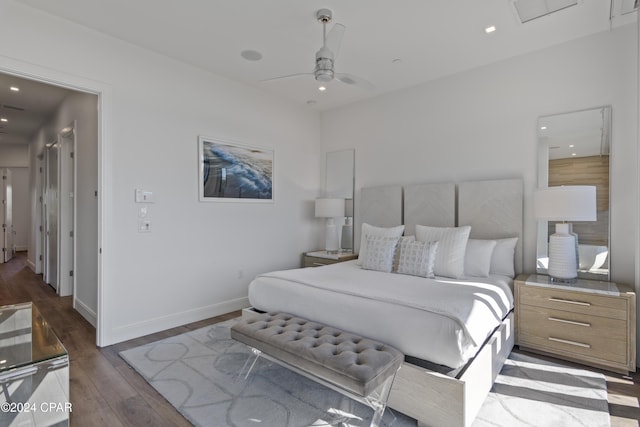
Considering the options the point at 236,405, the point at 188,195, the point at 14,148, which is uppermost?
the point at 14,148

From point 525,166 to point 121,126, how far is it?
429 cm

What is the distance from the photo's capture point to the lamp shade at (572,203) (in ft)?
9.53

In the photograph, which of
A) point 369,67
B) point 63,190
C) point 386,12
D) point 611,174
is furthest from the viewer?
point 63,190

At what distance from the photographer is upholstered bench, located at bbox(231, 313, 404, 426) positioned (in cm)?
175

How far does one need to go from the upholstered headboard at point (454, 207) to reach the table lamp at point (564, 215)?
0.40m

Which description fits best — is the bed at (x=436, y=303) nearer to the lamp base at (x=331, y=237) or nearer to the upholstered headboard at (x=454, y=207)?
the upholstered headboard at (x=454, y=207)

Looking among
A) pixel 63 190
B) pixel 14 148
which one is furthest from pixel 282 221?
pixel 14 148

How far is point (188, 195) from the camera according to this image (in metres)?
3.87

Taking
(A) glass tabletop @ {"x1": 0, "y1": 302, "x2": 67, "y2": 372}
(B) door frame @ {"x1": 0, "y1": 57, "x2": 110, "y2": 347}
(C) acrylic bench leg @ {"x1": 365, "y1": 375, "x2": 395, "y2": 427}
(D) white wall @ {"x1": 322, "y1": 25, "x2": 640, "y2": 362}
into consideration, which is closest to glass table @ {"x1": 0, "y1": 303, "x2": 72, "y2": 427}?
(A) glass tabletop @ {"x1": 0, "y1": 302, "x2": 67, "y2": 372}

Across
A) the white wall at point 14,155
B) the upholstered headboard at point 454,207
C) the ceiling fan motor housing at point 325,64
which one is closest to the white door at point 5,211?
the white wall at point 14,155

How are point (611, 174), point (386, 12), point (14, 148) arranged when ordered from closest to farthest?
point (386, 12)
point (611, 174)
point (14, 148)

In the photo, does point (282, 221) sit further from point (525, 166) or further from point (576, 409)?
point (576, 409)

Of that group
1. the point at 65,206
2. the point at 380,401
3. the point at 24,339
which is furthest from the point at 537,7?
the point at 65,206

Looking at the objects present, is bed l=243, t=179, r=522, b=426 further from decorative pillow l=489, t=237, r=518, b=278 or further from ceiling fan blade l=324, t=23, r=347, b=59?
ceiling fan blade l=324, t=23, r=347, b=59
